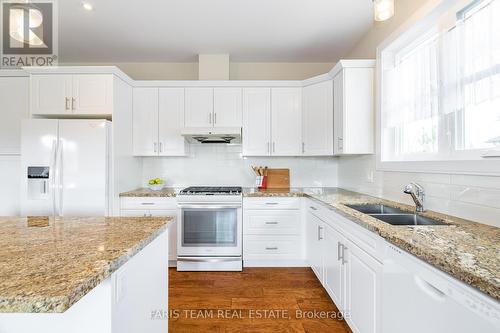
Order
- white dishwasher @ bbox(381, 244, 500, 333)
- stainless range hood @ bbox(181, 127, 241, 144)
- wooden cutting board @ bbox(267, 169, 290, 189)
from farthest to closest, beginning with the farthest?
1. wooden cutting board @ bbox(267, 169, 290, 189)
2. stainless range hood @ bbox(181, 127, 241, 144)
3. white dishwasher @ bbox(381, 244, 500, 333)

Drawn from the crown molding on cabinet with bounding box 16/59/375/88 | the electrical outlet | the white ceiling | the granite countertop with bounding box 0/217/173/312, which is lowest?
the granite countertop with bounding box 0/217/173/312

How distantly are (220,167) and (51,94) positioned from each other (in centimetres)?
210

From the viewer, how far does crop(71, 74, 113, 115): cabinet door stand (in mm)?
2680

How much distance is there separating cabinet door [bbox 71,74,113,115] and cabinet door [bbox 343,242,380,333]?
2.76 m

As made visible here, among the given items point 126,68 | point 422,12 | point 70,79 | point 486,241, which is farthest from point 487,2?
point 126,68

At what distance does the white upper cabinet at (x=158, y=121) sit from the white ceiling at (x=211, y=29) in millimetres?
582

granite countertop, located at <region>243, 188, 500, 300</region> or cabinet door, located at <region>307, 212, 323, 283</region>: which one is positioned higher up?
Answer: granite countertop, located at <region>243, 188, 500, 300</region>

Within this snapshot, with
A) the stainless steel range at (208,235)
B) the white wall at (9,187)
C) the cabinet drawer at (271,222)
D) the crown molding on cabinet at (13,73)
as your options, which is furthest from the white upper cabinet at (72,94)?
the cabinet drawer at (271,222)

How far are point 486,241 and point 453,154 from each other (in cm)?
74

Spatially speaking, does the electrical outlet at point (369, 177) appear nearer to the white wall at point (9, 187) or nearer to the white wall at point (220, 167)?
the white wall at point (220, 167)

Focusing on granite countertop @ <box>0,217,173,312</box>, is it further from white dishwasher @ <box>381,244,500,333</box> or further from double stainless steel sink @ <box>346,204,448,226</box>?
double stainless steel sink @ <box>346,204,448,226</box>

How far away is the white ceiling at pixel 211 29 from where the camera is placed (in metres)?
2.33

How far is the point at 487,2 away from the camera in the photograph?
4.57 feet

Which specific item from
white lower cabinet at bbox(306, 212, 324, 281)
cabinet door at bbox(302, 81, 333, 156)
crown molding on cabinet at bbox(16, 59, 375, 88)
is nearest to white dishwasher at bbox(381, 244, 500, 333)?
white lower cabinet at bbox(306, 212, 324, 281)
